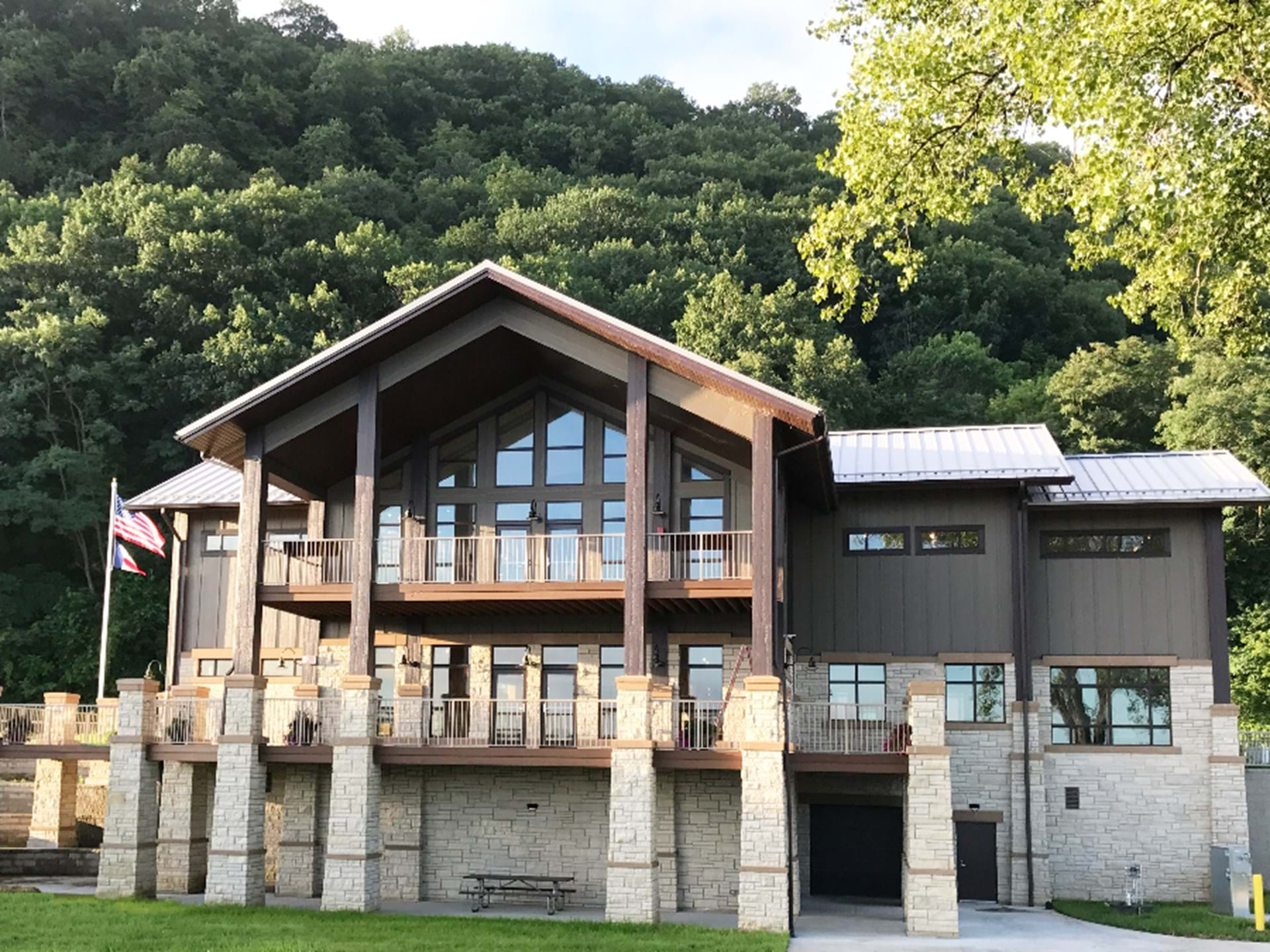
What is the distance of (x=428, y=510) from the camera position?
24594 mm

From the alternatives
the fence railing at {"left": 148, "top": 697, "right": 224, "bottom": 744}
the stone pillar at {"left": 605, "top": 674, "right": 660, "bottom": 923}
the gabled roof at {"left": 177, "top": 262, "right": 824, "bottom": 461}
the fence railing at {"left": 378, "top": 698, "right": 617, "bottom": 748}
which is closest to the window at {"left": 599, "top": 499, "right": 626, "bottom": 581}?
the fence railing at {"left": 378, "top": 698, "right": 617, "bottom": 748}

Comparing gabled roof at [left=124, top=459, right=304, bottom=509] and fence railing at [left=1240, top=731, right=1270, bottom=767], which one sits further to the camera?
gabled roof at [left=124, top=459, right=304, bottom=509]

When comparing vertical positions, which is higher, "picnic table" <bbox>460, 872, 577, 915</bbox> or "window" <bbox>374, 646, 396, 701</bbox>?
"window" <bbox>374, 646, 396, 701</bbox>

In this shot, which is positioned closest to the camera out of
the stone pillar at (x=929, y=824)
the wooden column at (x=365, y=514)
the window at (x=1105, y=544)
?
the stone pillar at (x=929, y=824)

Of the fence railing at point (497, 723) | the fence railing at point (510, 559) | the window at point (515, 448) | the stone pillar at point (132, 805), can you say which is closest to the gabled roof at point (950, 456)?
the fence railing at point (510, 559)

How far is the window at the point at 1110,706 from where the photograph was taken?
24719mm

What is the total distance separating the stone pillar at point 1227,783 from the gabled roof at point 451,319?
31.7ft

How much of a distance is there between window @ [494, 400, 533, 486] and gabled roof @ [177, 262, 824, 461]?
285 centimetres

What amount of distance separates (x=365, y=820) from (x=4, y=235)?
36.2 meters

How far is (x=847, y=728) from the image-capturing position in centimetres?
2262

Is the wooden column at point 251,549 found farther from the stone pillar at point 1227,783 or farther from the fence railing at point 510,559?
the stone pillar at point 1227,783

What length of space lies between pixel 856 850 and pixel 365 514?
10808mm

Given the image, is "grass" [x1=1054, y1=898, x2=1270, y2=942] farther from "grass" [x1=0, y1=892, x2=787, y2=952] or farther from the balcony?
the balcony

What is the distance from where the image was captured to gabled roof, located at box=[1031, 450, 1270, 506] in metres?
24.5
